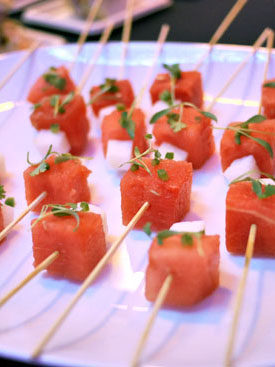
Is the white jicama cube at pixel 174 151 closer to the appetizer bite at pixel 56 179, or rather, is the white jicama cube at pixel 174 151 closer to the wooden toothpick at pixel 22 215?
the appetizer bite at pixel 56 179

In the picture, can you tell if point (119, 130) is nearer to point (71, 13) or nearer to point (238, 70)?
point (238, 70)

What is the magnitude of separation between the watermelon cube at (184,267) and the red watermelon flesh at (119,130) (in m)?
1.07

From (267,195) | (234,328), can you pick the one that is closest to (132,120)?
(267,195)

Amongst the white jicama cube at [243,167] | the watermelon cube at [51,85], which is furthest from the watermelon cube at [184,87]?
the white jicama cube at [243,167]

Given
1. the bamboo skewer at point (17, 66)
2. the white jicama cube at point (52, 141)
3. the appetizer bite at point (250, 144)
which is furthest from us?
the bamboo skewer at point (17, 66)

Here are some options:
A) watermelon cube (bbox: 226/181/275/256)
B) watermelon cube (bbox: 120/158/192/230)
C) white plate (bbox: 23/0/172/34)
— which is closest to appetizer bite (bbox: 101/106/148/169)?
watermelon cube (bbox: 120/158/192/230)

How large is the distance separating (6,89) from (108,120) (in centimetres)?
111

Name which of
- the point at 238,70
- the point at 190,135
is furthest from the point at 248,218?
the point at 238,70

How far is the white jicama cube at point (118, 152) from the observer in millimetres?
2979

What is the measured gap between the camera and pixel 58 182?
2.63 m

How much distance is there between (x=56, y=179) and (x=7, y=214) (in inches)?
11.0

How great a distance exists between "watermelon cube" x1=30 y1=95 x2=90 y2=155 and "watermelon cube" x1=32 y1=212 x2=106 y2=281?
3.18 feet

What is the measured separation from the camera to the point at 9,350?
6.19 ft

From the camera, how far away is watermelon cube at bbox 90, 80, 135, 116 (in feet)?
11.2
